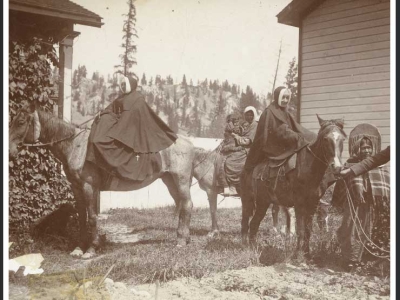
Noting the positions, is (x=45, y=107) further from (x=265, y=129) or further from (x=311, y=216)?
(x=311, y=216)

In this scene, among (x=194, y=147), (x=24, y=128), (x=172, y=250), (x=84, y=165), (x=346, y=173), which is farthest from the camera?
(x=194, y=147)

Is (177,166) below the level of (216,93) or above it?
below

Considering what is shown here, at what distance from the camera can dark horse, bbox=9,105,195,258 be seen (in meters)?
4.84

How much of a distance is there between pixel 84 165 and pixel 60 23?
1558mm

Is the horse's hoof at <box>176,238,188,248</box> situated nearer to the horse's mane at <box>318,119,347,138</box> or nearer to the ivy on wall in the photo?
the ivy on wall

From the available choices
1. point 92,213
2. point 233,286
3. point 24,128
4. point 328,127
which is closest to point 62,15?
Answer: point 24,128

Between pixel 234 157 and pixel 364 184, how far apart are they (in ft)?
5.24

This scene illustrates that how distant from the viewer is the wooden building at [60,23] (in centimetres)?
473

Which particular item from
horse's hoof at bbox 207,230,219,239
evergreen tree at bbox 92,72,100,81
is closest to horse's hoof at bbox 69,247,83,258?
horse's hoof at bbox 207,230,219,239

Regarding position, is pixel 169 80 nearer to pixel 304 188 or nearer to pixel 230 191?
pixel 230 191

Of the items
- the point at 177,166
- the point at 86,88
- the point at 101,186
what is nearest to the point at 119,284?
the point at 101,186

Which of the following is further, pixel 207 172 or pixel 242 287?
pixel 207 172

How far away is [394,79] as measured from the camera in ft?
15.9

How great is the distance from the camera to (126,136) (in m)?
5.14
